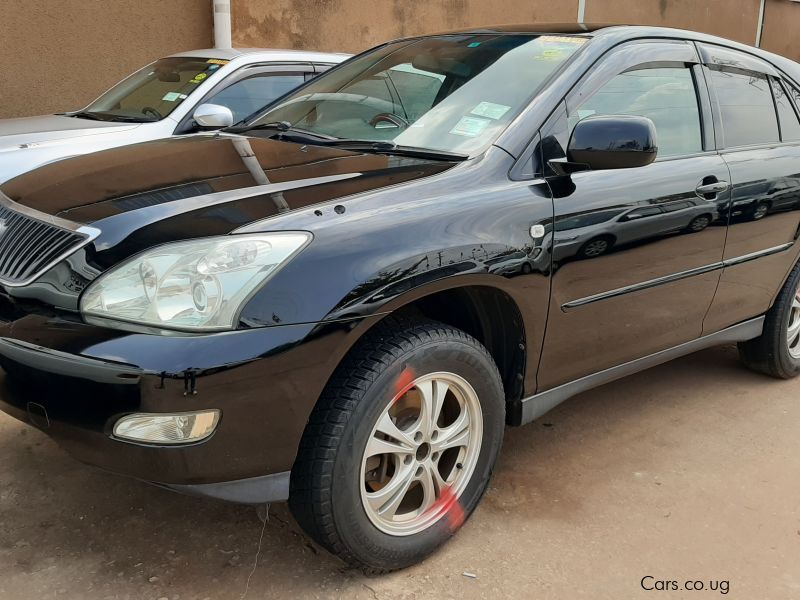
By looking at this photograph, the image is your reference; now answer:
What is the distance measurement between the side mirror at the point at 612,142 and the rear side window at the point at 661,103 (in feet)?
0.94

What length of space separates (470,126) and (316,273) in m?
1.02

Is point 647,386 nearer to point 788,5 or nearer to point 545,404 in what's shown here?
point 545,404

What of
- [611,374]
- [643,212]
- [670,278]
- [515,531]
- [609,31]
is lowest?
[515,531]

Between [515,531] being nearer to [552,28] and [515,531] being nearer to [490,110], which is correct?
[490,110]

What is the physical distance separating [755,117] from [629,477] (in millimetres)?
1853

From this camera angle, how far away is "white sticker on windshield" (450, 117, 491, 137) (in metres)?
2.65

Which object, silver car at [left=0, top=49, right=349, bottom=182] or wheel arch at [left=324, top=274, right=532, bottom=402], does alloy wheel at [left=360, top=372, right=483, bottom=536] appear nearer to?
wheel arch at [left=324, top=274, right=532, bottom=402]

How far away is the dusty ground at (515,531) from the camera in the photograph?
Answer: 7.51 feet

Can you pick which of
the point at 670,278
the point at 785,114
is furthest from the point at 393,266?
the point at 785,114

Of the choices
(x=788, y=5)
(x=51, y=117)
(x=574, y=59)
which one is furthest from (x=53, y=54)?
(x=788, y=5)

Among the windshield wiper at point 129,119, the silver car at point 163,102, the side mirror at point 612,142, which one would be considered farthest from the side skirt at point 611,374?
the windshield wiper at point 129,119

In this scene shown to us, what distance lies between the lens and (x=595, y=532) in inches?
Result: 104

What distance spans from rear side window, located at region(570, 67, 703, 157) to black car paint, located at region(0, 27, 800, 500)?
0.34 feet

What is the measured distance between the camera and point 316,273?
1962mm
